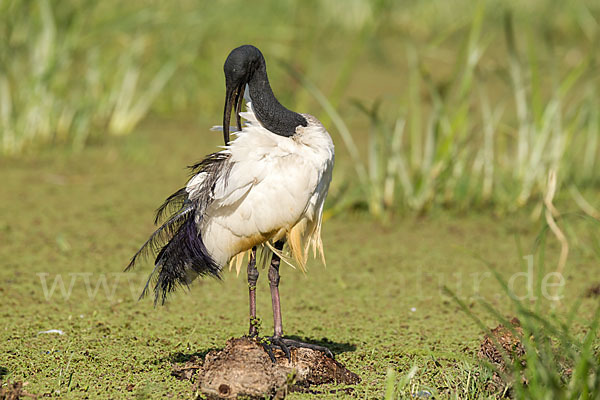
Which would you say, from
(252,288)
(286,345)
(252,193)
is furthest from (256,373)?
(252,193)

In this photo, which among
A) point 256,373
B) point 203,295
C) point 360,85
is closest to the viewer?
point 256,373

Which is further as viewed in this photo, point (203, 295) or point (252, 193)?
point (203, 295)

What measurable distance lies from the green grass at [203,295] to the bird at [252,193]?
1.18 ft

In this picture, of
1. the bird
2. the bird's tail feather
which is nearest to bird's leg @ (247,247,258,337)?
the bird

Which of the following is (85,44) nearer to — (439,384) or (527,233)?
(527,233)

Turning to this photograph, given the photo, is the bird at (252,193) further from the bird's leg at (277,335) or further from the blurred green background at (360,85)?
the blurred green background at (360,85)

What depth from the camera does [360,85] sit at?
25.8ft

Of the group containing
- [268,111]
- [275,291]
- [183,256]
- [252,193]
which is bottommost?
[275,291]

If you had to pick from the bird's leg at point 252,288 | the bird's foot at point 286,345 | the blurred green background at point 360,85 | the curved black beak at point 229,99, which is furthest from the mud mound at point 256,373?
the blurred green background at point 360,85

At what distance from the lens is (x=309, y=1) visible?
9.68 meters

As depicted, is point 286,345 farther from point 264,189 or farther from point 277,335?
point 264,189

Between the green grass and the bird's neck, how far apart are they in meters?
0.75

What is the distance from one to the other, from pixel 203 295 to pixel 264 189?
1.25 m

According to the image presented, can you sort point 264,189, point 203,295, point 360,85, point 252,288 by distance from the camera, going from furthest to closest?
point 360,85 < point 203,295 < point 252,288 < point 264,189
